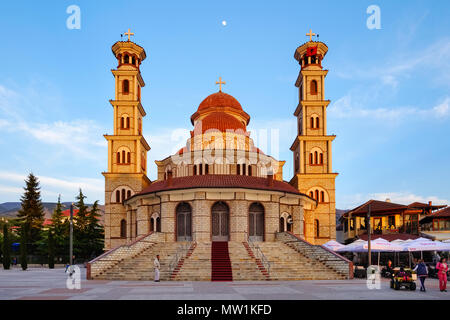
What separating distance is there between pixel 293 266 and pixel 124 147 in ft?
91.0

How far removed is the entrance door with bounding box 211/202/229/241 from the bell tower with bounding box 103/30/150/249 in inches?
552

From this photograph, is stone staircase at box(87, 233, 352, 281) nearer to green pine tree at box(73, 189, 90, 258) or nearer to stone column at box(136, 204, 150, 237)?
stone column at box(136, 204, 150, 237)

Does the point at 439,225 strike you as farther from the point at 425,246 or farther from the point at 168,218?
the point at 168,218

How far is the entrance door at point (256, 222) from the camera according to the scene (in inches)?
1473

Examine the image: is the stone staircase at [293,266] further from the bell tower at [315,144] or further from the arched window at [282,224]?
the bell tower at [315,144]

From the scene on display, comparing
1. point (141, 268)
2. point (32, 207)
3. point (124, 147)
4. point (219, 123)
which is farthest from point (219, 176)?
point (32, 207)

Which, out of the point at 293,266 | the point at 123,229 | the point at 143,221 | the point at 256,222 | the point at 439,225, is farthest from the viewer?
the point at 439,225

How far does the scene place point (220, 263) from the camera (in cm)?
2922

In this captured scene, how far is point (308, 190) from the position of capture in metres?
50.1

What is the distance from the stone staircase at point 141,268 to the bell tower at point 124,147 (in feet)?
51.6

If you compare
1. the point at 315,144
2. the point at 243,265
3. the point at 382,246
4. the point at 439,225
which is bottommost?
the point at 243,265

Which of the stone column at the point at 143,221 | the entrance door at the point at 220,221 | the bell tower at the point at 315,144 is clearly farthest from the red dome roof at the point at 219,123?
the entrance door at the point at 220,221
